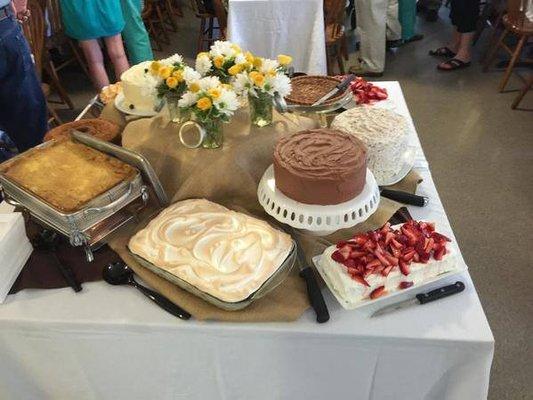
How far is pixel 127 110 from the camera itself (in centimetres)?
116

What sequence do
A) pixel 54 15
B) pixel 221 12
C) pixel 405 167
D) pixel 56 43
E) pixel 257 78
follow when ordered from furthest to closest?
1. pixel 56 43
2. pixel 54 15
3. pixel 221 12
4. pixel 405 167
5. pixel 257 78

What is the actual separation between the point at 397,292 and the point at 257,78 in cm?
48

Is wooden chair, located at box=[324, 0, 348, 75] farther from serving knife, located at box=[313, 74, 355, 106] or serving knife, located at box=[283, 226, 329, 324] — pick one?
serving knife, located at box=[283, 226, 329, 324]

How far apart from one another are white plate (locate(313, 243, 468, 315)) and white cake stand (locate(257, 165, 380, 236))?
69 millimetres

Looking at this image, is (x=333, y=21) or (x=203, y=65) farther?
(x=333, y=21)

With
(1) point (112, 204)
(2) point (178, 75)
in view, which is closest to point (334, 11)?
(2) point (178, 75)

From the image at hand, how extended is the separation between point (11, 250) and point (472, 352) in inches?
31.8

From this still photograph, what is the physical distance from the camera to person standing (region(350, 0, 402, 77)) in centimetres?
278

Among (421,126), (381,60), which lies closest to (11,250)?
(421,126)

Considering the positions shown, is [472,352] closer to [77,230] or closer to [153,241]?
[153,241]

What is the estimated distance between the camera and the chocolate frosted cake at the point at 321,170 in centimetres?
78

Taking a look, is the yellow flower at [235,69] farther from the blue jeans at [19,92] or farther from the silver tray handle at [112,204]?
the blue jeans at [19,92]

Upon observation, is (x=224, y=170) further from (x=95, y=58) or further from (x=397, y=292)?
(x=95, y=58)

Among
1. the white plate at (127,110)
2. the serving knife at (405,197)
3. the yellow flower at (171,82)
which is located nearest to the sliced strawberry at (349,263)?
the serving knife at (405,197)
